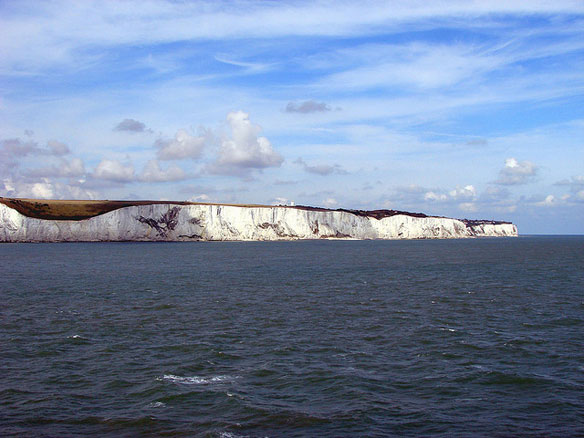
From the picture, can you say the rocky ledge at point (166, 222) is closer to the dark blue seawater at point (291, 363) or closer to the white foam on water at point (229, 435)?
the dark blue seawater at point (291, 363)

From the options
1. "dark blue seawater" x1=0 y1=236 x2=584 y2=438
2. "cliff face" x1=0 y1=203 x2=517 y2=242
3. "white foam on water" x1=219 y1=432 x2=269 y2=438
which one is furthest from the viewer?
"cliff face" x1=0 y1=203 x2=517 y2=242

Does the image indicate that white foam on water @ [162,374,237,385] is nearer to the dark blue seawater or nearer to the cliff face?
the dark blue seawater

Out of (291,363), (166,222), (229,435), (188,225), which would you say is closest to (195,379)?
(291,363)

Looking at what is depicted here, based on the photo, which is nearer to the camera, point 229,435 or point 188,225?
point 229,435

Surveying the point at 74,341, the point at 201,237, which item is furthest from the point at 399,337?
the point at 201,237

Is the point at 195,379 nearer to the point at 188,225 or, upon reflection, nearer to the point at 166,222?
the point at 166,222

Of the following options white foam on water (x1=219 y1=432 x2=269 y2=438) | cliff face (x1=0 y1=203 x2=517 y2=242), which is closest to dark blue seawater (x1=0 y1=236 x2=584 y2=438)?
white foam on water (x1=219 y1=432 x2=269 y2=438)
